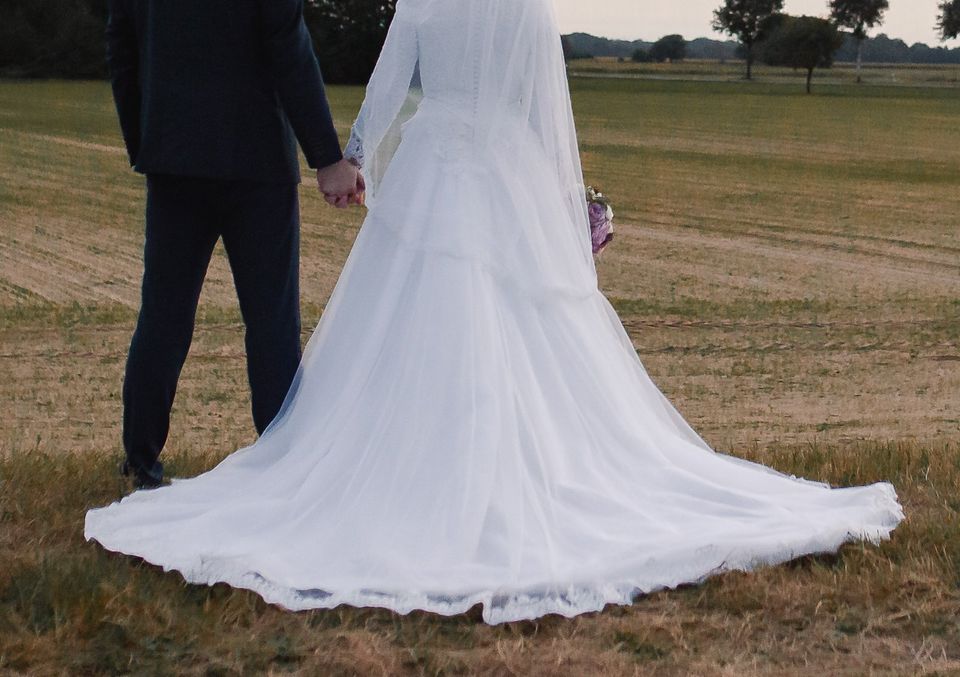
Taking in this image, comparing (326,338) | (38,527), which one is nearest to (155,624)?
(38,527)

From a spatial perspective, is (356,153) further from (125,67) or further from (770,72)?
(770,72)

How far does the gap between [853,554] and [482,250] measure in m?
1.44

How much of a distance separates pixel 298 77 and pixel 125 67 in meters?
0.66

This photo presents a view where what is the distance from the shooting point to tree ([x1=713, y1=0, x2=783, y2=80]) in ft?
326

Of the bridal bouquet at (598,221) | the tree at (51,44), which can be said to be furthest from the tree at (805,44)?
the bridal bouquet at (598,221)

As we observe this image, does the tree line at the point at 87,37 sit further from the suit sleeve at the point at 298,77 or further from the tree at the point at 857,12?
the suit sleeve at the point at 298,77

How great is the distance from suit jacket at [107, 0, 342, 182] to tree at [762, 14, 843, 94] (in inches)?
3132

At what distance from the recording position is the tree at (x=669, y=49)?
3804 inches

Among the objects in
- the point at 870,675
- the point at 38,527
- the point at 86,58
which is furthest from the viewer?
the point at 86,58

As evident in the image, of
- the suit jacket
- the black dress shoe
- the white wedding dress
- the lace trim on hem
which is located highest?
the suit jacket

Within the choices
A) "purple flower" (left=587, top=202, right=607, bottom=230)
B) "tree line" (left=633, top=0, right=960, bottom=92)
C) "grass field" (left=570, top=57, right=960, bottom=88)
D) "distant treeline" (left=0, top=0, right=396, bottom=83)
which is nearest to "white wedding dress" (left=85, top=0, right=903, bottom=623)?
"purple flower" (left=587, top=202, right=607, bottom=230)

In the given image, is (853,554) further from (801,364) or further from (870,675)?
(801,364)

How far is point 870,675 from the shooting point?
3012 millimetres

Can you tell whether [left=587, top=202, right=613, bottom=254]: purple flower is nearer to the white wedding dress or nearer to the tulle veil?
the white wedding dress
